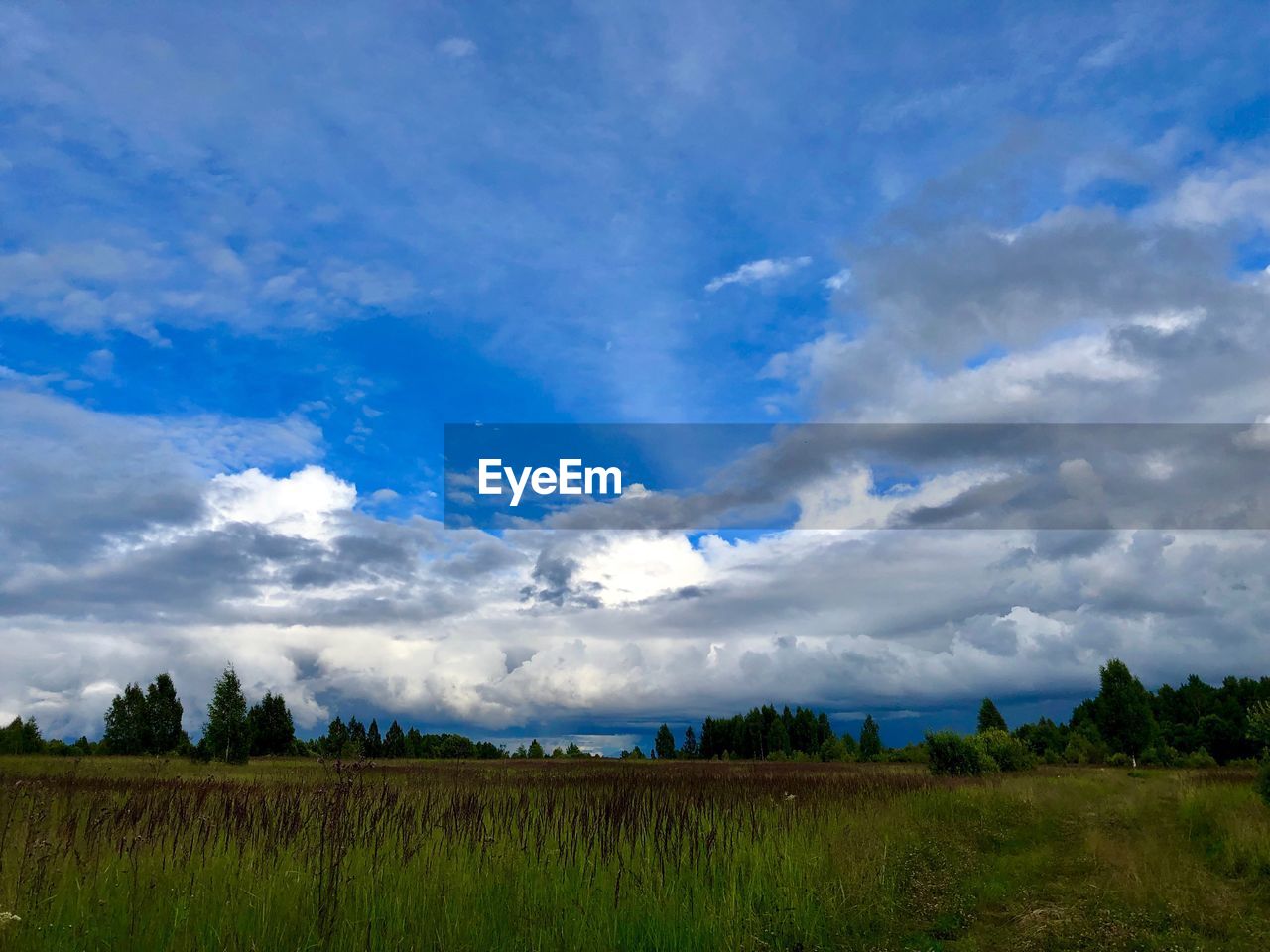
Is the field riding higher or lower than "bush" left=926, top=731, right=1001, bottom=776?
higher

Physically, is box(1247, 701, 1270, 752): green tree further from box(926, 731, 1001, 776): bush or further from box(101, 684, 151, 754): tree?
box(101, 684, 151, 754): tree

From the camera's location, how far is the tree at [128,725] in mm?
62625

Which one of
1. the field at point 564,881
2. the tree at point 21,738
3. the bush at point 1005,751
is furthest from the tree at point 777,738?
the field at point 564,881

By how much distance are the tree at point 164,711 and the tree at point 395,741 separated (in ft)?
61.7

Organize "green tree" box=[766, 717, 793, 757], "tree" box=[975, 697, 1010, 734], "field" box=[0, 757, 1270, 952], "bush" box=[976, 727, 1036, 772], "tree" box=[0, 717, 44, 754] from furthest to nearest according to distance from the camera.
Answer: "green tree" box=[766, 717, 793, 757]
"tree" box=[975, 697, 1010, 734]
"tree" box=[0, 717, 44, 754]
"bush" box=[976, 727, 1036, 772]
"field" box=[0, 757, 1270, 952]

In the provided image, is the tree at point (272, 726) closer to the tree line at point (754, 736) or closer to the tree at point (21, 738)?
the tree at point (21, 738)

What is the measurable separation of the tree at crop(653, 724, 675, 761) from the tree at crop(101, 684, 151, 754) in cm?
5553

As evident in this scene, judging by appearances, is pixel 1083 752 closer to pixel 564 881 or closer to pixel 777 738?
pixel 777 738

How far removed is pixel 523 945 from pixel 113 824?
449 centimetres

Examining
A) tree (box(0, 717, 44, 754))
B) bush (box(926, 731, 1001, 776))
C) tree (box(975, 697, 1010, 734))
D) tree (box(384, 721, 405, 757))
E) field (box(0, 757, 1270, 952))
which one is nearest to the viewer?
field (box(0, 757, 1270, 952))

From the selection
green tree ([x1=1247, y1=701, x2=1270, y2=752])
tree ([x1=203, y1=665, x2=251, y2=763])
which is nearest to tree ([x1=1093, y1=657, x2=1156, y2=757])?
green tree ([x1=1247, y1=701, x2=1270, y2=752])

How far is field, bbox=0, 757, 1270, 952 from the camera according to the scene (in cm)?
579

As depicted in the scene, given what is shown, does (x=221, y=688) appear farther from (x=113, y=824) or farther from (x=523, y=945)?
(x=523, y=945)

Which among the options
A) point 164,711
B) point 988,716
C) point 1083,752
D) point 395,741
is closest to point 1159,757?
point 1083,752
